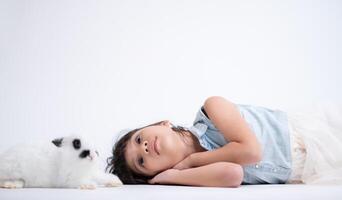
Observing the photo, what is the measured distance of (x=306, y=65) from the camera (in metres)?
2.15

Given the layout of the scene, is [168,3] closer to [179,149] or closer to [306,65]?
[306,65]

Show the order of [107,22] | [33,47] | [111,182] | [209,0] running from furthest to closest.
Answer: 1. [209,0]
2. [107,22]
3. [33,47]
4. [111,182]

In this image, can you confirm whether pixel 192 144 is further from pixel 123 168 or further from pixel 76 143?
pixel 76 143

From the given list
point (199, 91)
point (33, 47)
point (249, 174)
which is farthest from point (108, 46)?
point (249, 174)

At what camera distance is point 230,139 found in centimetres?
121

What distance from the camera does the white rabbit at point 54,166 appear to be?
0.98 m

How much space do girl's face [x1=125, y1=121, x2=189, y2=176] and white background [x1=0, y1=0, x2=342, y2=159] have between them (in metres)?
0.38

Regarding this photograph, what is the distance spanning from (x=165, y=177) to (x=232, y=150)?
8.1 inches

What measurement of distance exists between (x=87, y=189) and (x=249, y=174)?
54cm

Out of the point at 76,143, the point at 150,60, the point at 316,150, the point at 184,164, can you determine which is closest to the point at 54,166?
the point at 76,143

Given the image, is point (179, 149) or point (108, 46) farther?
point (108, 46)

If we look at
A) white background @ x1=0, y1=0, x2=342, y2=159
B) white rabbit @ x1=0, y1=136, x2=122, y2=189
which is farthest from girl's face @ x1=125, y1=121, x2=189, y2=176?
white background @ x1=0, y1=0, x2=342, y2=159

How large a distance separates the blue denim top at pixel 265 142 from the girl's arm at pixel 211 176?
0.60ft

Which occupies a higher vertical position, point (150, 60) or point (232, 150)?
point (150, 60)
